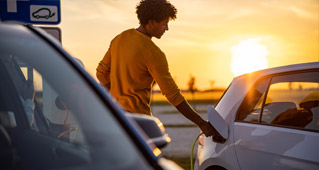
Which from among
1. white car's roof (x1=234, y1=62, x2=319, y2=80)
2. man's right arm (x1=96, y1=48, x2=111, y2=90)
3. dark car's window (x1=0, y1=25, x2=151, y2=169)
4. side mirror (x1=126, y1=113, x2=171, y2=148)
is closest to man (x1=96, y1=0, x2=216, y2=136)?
man's right arm (x1=96, y1=48, x2=111, y2=90)

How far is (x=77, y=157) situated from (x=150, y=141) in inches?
11.4

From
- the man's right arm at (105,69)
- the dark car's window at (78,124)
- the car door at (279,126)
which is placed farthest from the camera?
the man's right arm at (105,69)

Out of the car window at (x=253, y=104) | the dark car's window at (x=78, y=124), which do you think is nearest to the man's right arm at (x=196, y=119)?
the car window at (x=253, y=104)

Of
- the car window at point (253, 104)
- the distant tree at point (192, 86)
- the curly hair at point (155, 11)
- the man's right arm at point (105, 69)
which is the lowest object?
the distant tree at point (192, 86)

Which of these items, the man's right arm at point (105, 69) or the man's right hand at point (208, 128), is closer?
the man's right hand at point (208, 128)

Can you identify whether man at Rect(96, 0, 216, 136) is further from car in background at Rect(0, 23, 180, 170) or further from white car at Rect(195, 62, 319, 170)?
car in background at Rect(0, 23, 180, 170)

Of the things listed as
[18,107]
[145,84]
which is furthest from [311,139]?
[18,107]

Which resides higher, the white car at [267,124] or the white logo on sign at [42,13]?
the white logo on sign at [42,13]

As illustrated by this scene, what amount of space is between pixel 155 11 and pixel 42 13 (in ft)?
9.60

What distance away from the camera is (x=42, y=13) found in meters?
6.48

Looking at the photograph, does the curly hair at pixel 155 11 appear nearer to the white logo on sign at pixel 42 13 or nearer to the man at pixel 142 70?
the man at pixel 142 70

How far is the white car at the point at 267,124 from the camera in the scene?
3438 millimetres

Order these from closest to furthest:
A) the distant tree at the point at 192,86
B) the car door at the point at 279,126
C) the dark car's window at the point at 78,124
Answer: the dark car's window at the point at 78,124, the car door at the point at 279,126, the distant tree at the point at 192,86

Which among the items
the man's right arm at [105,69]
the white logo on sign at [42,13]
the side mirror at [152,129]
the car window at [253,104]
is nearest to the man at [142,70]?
the man's right arm at [105,69]
